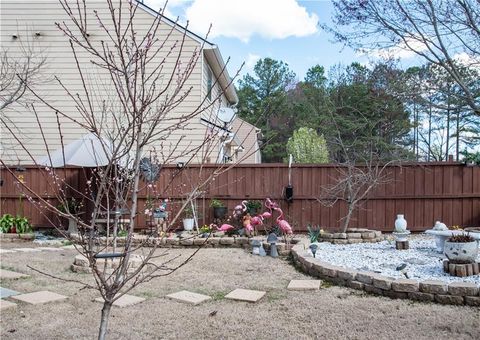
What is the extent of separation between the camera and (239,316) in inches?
160

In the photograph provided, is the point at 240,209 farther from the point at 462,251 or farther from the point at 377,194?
the point at 462,251

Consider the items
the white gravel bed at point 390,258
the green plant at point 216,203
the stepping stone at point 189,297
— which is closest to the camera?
the stepping stone at point 189,297

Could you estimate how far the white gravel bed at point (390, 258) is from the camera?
17.1 ft

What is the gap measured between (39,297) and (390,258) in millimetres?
4596

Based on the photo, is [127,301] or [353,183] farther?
[353,183]

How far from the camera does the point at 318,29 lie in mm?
8648

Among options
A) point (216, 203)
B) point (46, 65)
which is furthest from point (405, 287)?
point (46, 65)

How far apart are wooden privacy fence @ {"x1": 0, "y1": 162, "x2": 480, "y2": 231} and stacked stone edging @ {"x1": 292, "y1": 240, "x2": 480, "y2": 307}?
13.2ft

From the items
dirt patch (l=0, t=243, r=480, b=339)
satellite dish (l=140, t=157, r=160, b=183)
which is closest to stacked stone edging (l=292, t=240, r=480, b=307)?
dirt patch (l=0, t=243, r=480, b=339)

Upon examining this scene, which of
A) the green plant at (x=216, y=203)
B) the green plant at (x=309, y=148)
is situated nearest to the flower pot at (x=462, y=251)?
the green plant at (x=216, y=203)

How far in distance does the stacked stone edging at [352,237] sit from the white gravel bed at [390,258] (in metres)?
0.22

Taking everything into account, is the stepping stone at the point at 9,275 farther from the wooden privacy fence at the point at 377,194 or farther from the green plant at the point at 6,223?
the green plant at the point at 6,223

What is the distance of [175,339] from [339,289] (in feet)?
7.42

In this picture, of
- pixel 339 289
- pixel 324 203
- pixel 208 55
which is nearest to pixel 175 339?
pixel 339 289
